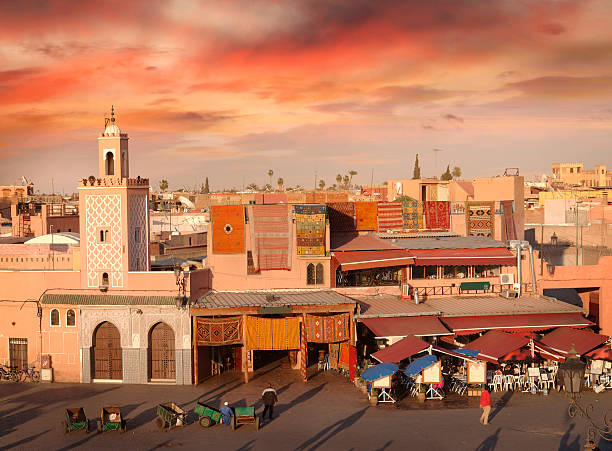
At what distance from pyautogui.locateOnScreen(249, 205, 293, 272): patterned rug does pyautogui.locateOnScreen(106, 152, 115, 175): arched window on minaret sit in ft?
19.4

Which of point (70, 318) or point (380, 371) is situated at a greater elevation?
point (70, 318)

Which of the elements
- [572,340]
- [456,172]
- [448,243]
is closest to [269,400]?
[572,340]

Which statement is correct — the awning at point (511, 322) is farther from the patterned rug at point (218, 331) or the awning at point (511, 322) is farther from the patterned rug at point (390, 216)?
the patterned rug at point (390, 216)

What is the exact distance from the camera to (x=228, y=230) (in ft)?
99.5

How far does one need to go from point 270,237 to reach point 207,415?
32.3 feet

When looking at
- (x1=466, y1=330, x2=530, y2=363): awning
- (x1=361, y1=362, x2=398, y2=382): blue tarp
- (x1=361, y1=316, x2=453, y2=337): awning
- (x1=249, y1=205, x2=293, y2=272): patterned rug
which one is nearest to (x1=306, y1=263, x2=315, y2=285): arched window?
(x1=249, y1=205, x2=293, y2=272): patterned rug

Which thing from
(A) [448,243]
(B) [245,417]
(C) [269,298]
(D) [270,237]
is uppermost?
(D) [270,237]

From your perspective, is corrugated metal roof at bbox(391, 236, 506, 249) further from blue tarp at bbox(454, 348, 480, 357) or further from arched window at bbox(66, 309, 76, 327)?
arched window at bbox(66, 309, 76, 327)

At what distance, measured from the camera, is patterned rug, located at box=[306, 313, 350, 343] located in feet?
90.7

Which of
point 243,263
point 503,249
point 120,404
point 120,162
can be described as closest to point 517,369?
point 503,249

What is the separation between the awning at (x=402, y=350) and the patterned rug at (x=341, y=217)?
1000cm

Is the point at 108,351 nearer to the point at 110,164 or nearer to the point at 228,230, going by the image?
the point at 228,230

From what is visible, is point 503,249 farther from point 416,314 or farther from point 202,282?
point 202,282

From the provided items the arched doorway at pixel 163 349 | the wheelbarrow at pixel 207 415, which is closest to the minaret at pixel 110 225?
the arched doorway at pixel 163 349
